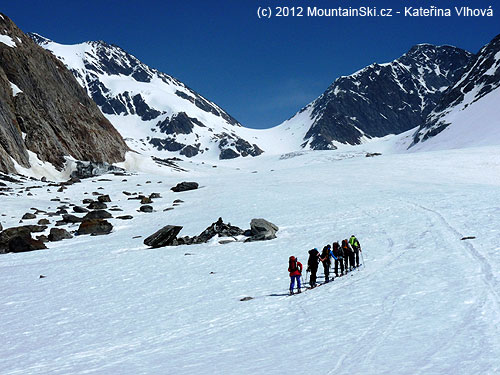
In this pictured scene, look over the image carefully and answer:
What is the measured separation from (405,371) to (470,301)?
4799 millimetres

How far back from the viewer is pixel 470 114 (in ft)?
503

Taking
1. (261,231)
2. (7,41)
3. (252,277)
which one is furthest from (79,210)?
(7,41)

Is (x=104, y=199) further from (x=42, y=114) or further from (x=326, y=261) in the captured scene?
(x=42, y=114)

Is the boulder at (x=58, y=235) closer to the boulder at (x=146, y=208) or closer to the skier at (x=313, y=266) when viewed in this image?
the boulder at (x=146, y=208)

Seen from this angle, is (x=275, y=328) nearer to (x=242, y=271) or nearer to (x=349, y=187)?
(x=242, y=271)

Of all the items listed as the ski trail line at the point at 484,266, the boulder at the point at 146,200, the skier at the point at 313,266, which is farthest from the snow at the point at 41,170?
the ski trail line at the point at 484,266

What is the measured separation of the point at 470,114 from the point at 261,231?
14902cm

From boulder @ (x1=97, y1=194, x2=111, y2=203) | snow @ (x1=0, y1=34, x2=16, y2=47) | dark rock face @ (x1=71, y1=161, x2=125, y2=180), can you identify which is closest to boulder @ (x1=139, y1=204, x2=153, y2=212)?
boulder @ (x1=97, y1=194, x2=111, y2=203)

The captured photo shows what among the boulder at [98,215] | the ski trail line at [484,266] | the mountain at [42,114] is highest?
the mountain at [42,114]

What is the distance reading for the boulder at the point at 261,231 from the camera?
91.0 feet

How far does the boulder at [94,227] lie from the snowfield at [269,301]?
3.18 ft

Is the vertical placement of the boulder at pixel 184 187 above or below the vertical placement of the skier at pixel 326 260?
above

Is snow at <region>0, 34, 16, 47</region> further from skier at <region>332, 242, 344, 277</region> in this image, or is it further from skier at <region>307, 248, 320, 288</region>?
skier at <region>307, 248, 320, 288</region>

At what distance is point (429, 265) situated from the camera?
16469mm
